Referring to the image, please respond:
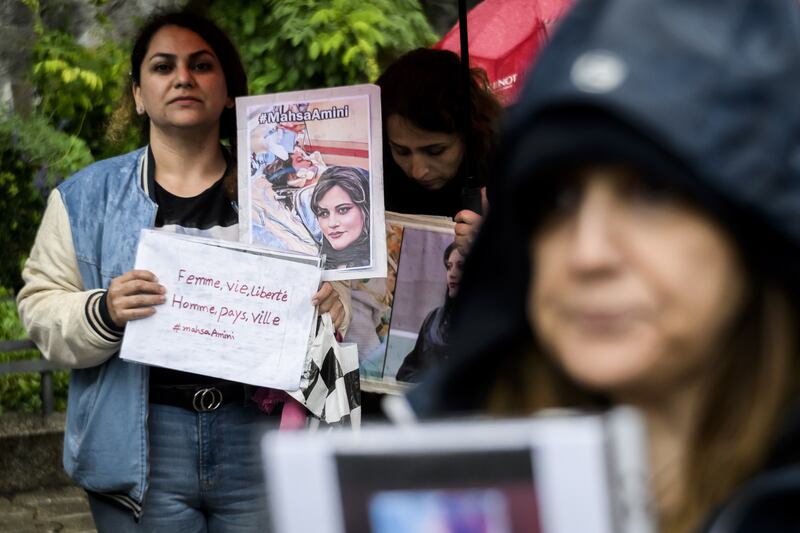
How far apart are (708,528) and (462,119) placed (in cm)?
246

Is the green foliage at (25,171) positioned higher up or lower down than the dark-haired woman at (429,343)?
higher up

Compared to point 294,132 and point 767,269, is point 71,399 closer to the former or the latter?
point 294,132

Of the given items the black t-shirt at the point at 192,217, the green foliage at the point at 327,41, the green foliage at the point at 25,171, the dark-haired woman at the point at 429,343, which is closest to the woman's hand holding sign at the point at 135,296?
the black t-shirt at the point at 192,217

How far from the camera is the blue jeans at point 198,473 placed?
10.9 feet

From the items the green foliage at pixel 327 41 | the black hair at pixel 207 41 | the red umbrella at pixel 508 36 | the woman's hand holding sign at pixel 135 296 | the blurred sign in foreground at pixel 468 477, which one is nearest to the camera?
the blurred sign in foreground at pixel 468 477

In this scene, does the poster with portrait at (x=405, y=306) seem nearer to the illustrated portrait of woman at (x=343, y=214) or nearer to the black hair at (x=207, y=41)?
the illustrated portrait of woman at (x=343, y=214)

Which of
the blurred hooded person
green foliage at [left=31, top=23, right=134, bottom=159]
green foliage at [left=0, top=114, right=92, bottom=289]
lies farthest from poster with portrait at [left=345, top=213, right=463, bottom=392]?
green foliage at [left=0, top=114, right=92, bottom=289]

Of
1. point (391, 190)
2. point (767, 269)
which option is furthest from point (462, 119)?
point (767, 269)

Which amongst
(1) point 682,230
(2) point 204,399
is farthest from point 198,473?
(1) point 682,230

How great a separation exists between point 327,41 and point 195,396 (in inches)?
94.8

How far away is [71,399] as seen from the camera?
11.3 feet

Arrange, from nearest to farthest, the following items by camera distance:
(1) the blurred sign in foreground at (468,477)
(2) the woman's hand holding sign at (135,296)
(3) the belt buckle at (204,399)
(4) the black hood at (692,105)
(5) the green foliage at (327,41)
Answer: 1. (1) the blurred sign in foreground at (468,477)
2. (4) the black hood at (692,105)
3. (2) the woman's hand holding sign at (135,296)
4. (3) the belt buckle at (204,399)
5. (5) the green foliage at (327,41)

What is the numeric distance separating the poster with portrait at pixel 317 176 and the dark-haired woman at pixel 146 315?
11 cm

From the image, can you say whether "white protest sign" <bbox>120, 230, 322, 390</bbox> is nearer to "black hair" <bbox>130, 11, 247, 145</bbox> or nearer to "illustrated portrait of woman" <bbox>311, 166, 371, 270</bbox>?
"illustrated portrait of woman" <bbox>311, 166, 371, 270</bbox>
